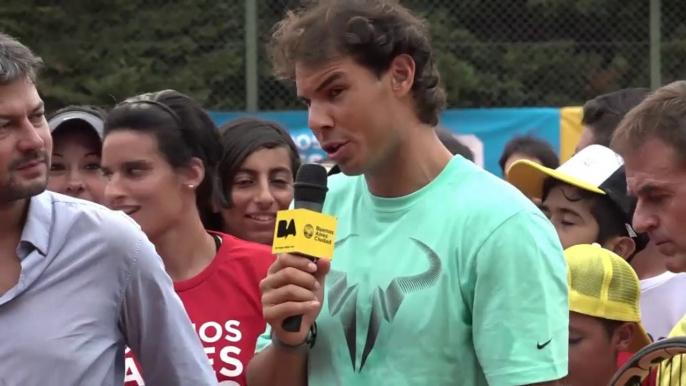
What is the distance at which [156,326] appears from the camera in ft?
8.45

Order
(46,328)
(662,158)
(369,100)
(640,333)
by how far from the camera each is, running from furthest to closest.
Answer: (640,333)
(662,158)
(369,100)
(46,328)

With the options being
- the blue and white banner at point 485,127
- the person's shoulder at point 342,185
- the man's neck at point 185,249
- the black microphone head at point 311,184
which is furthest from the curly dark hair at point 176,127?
the blue and white banner at point 485,127

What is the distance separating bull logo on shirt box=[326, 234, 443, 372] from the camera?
245cm

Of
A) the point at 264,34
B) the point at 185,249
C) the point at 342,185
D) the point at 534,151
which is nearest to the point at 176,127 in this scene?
the point at 185,249

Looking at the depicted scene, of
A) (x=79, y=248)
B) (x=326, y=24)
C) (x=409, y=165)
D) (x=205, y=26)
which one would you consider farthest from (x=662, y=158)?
(x=205, y=26)

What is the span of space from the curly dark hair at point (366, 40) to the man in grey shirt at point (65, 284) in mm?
543

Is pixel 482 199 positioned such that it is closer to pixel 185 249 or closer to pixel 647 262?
pixel 185 249

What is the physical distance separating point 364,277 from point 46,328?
2.16 ft

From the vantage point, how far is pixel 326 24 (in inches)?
105

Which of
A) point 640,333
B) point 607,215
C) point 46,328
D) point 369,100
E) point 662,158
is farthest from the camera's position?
point 607,215

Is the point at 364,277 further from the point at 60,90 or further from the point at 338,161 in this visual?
the point at 60,90

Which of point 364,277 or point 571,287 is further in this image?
point 571,287

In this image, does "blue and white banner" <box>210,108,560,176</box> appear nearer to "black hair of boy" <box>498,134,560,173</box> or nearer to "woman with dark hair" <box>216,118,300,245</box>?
"black hair of boy" <box>498,134,560,173</box>

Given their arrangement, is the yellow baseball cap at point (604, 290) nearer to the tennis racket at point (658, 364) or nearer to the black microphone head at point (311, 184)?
the tennis racket at point (658, 364)
